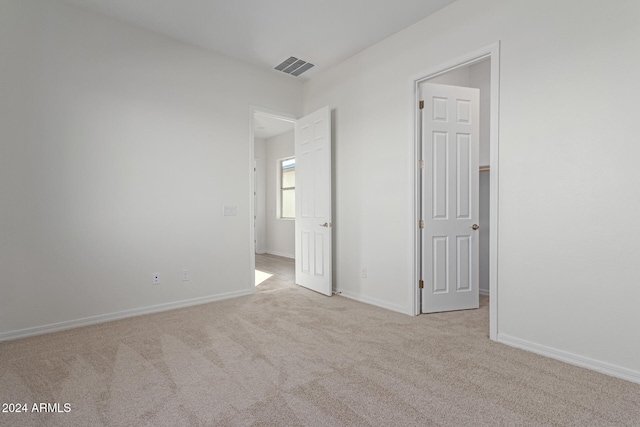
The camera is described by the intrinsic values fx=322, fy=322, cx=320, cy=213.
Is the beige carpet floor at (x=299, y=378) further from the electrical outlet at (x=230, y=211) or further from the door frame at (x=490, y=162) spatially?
Result: the electrical outlet at (x=230, y=211)

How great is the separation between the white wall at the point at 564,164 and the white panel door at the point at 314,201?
48.0 inches

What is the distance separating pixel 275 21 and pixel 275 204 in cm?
509

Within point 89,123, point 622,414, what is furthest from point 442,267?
point 89,123

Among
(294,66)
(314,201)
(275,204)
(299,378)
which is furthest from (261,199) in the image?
(299,378)

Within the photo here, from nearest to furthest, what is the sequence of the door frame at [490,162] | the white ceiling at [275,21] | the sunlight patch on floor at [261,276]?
the door frame at [490,162] → the white ceiling at [275,21] → the sunlight patch on floor at [261,276]

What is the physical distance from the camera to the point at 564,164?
89.2 inches

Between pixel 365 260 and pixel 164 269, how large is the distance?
2253mm

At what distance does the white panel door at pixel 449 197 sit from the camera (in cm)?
330

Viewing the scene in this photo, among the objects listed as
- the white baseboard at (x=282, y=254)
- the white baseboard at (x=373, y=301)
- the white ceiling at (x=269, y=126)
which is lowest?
the white baseboard at (x=282, y=254)

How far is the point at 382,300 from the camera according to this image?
11.8ft

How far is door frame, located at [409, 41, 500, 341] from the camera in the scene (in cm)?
262

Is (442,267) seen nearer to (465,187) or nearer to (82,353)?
(465,187)

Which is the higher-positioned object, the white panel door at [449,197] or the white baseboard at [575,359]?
the white panel door at [449,197]

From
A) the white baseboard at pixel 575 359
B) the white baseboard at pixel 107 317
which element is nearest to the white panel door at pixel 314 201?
the white baseboard at pixel 107 317
